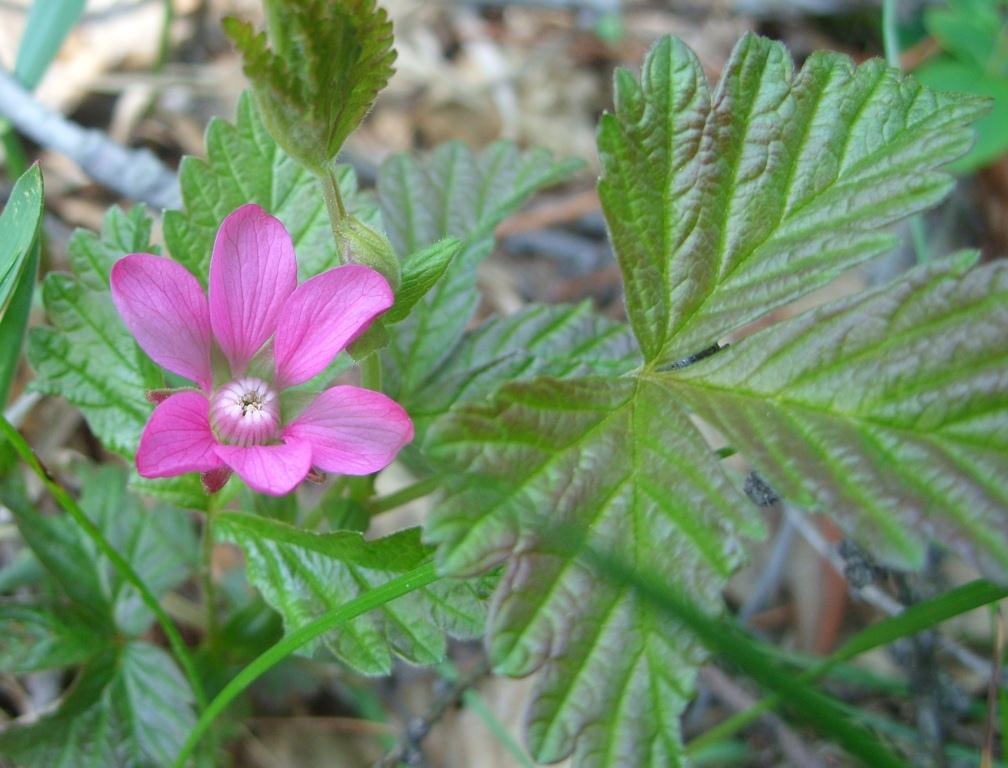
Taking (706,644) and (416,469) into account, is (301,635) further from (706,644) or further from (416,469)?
(706,644)

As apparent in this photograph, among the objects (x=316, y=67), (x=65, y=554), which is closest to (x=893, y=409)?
(x=316, y=67)

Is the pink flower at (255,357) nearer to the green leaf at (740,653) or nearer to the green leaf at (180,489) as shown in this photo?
the green leaf at (180,489)

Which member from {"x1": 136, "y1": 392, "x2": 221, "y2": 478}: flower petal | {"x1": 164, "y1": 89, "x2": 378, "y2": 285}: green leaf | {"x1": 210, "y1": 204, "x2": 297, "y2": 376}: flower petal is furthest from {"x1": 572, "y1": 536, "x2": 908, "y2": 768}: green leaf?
{"x1": 164, "y1": 89, "x2": 378, "y2": 285}: green leaf

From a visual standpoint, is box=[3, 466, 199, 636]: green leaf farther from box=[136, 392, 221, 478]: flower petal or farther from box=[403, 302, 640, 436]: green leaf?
box=[403, 302, 640, 436]: green leaf

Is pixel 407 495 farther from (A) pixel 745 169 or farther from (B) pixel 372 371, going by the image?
(A) pixel 745 169

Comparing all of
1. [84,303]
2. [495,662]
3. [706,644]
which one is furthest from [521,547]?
[84,303]

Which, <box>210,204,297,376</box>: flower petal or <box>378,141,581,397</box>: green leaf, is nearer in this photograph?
<box>210,204,297,376</box>: flower petal

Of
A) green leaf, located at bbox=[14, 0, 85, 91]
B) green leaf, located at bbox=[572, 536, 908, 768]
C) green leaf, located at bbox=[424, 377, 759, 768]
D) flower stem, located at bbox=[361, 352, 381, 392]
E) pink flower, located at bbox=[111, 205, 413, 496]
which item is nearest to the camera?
green leaf, located at bbox=[572, 536, 908, 768]
